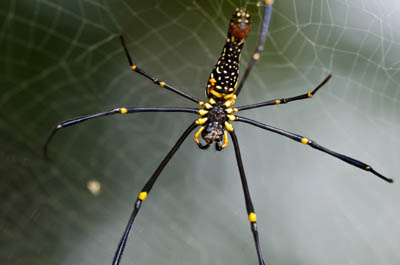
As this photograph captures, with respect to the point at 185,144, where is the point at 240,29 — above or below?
below

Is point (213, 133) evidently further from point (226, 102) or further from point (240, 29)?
point (240, 29)

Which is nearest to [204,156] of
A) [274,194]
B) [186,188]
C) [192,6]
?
[186,188]

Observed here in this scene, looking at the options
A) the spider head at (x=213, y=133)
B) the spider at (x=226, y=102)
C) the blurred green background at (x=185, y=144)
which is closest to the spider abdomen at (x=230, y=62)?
the spider at (x=226, y=102)

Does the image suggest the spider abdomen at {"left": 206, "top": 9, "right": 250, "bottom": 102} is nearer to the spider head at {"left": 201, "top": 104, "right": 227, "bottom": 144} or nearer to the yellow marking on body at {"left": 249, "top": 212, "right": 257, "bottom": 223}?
the spider head at {"left": 201, "top": 104, "right": 227, "bottom": 144}

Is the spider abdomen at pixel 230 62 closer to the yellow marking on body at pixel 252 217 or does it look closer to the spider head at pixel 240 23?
the spider head at pixel 240 23

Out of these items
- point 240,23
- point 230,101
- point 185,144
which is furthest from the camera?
point 185,144

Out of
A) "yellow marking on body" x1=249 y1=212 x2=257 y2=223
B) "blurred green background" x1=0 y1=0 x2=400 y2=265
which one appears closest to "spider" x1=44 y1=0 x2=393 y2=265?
"yellow marking on body" x1=249 y1=212 x2=257 y2=223

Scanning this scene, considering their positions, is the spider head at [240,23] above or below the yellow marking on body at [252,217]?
above

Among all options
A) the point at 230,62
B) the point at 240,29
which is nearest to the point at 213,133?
the point at 230,62
